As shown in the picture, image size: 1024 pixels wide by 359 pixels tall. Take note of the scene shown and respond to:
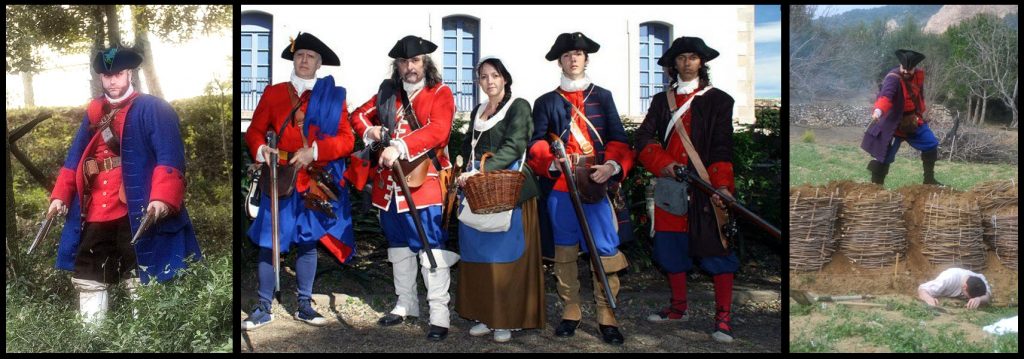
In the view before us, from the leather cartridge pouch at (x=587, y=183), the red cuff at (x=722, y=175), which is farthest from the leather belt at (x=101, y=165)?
the red cuff at (x=722, y=175)

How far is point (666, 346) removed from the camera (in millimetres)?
6859

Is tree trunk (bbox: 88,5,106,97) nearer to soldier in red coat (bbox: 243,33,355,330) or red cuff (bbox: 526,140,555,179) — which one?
soldier in red coat (bbox: 243,33,355,330)

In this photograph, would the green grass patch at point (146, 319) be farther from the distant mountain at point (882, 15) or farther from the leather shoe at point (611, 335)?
the distant mountain at point (882, 15)

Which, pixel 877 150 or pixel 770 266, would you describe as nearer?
pixel 877 150

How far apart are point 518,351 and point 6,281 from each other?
3476mm

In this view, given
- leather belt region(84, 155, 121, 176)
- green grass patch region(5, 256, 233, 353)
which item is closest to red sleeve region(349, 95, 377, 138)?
green grass patch region(5, 256, 233, 353)

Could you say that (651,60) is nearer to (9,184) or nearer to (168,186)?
(168,186)

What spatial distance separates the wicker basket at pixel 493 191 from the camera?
20.9ft

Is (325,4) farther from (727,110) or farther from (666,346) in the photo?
(666,346)

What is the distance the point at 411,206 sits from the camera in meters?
6.71

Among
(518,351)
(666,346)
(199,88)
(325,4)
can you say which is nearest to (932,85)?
(666,346)

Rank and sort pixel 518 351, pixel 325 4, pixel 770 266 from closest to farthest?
pixel 518 351 < pixel 325 4 < pixel 770 266

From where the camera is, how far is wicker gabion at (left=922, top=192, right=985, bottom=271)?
22.8ft

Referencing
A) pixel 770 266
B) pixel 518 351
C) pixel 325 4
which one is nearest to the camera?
pixel 518 351
